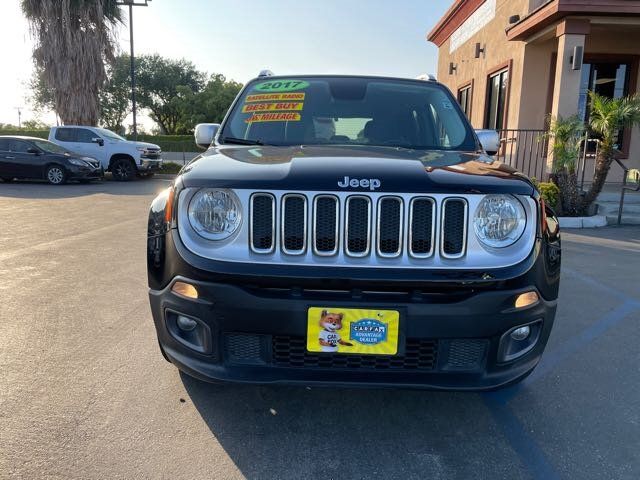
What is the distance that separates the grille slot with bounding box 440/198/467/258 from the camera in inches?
86.7

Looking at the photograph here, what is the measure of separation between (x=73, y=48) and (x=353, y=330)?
67.8 feet

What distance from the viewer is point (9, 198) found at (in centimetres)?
1194

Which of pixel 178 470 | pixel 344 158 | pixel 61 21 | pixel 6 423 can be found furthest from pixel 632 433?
pixel 61 21

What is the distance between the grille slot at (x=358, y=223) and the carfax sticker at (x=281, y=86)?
1.78 metres

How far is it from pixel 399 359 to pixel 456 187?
77cm

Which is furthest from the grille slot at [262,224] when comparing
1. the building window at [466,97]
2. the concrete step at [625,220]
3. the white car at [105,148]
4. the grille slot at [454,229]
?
the white car at [105,148]

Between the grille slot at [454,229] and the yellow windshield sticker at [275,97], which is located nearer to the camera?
the grille slot at [454,229]

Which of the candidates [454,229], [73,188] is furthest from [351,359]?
[73,188]

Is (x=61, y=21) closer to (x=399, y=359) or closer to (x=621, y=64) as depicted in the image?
(x=621, y=64)

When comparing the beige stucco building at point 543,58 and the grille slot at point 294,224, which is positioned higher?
the beige stucco building at point 543,58

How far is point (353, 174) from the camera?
2203 mm

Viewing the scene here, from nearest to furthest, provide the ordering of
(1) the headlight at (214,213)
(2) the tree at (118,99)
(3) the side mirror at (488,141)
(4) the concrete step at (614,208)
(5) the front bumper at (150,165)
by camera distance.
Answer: (1) the headlight at (214,213)
(3) the side mirror at (488,141)
(4) the concrete step at (614,208)
(5) the front bumper at (150,165)
(2) the tree at (118,99)

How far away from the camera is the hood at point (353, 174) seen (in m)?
2.16

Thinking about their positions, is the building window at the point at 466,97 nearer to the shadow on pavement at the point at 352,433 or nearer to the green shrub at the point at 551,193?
the green shrub at the point at 551,193
